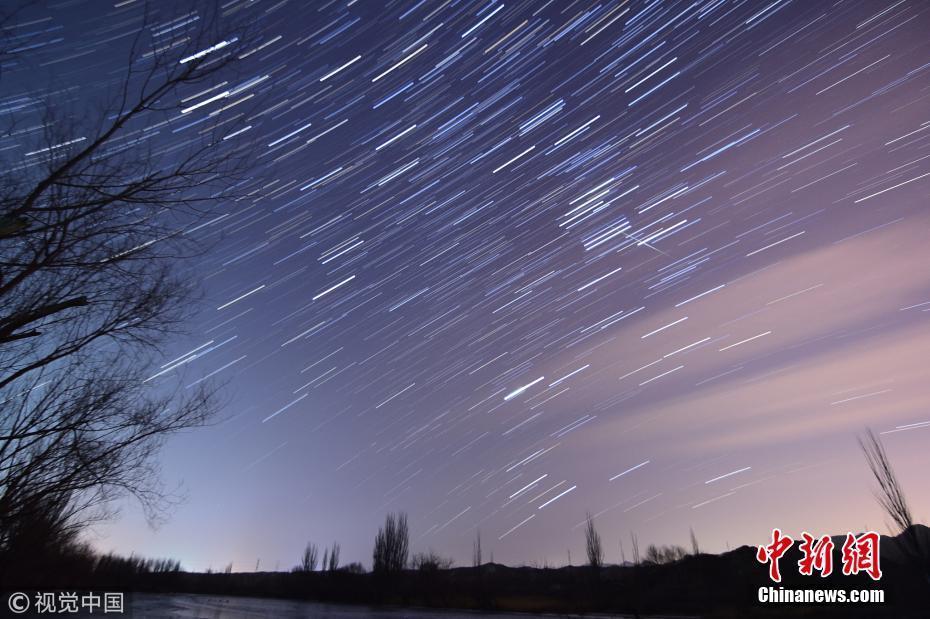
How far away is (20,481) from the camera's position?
18.9ft

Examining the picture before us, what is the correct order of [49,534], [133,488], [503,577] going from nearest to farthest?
[133,488] → [49,534] → [503,577]

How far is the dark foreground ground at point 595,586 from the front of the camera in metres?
24.0

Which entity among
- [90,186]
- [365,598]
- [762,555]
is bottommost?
[365,598]

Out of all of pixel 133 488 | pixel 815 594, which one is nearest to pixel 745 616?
pixel 815 594

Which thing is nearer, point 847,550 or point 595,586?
point 847,550

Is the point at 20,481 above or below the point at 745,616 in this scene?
above

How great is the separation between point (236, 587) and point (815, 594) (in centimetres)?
9241

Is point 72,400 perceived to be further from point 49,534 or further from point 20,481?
point 49,534

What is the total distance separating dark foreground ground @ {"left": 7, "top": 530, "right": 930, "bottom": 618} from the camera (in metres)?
24.0

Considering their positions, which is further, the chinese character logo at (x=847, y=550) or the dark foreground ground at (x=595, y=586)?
the dark foreground ground at (x=595, y=586)

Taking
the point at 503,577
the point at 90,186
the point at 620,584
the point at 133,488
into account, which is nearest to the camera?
the point at 90,186

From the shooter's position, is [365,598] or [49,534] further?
[365,598]

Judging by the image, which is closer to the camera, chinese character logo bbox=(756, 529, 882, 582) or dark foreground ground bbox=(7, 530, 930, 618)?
chinese character logo bbox=(756, 529, 882, 582)

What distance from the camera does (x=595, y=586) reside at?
4859 cm
